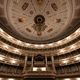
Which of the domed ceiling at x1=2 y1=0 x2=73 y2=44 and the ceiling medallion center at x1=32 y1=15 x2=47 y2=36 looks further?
the ceiling medallion center at x1=32 y1=15 x2=47 y2=36

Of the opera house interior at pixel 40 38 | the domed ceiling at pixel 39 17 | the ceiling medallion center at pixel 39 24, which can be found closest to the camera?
the opera house interior at pixel 40 38

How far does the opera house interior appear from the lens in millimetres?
16953

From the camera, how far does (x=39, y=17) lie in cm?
2020

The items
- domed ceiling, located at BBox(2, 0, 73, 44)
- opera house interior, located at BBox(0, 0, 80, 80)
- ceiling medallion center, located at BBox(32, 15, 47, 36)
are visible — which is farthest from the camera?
ceiling medallion center, located at BBox(32, 15, 47, 36)

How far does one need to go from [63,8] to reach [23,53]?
47.4ft

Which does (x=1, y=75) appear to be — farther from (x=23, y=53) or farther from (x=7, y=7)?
(x=7, y=7)

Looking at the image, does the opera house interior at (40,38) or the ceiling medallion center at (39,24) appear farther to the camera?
the ceiling medallion center at (39,24)

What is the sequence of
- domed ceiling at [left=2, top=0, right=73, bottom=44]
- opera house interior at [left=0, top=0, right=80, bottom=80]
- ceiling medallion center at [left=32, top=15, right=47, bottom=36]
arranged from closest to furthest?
opera house interior at [left=0, top=0, right=80, bottom=80], domed ceiling at [left=2, top=0, right=73, bottom=44], ceiling medallion center at [left=32, top=15, right=47, bottom=36]

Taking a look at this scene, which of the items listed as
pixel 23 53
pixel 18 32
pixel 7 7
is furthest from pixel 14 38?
pixel 7 7

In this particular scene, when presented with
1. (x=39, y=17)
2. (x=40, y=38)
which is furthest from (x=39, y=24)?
(x=40, y=38)

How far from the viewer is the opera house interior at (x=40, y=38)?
55.6 ft

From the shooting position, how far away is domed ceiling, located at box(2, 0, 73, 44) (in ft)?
57.8

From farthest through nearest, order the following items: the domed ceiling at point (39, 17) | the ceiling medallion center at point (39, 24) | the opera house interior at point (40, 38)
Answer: the ceiling medallion center at point (39, 24) → the domed ceiling at point (39, 17) → the opera house interior at point (40, 38)

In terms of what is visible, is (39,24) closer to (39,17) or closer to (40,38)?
(39,17)
